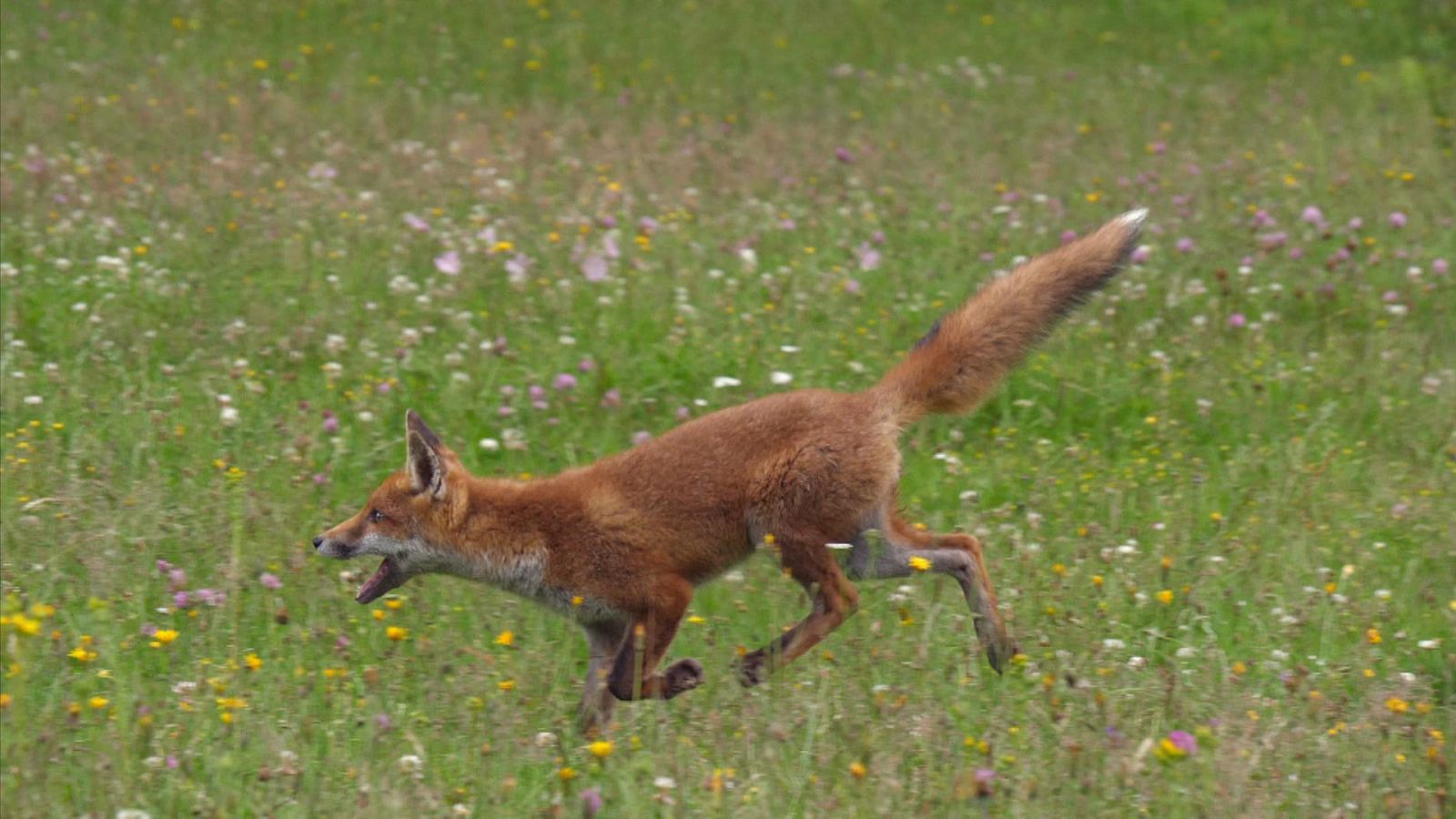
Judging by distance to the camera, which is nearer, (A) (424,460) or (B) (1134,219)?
(A) (424,460)

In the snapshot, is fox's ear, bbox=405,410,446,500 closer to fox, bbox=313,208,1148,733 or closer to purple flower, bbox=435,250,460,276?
fox, bbox=313,208,1148,733

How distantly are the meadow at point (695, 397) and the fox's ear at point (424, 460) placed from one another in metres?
0.51

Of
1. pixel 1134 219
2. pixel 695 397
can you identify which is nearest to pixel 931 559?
pixel 1134 219

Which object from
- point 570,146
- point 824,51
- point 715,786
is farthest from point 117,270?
point 824,51

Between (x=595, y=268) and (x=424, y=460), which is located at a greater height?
(x=424, y=460)

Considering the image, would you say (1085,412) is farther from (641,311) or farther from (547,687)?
(547,687)

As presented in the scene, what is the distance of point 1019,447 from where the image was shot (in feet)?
26.4

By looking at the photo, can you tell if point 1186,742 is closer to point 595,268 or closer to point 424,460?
point 424,460

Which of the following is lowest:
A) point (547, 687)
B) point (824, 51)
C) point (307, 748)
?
point (824, 51)

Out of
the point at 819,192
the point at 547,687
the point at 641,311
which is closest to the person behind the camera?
the point at 547,687

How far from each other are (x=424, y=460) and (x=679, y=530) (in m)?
0.93

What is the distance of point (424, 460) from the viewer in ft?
19.6

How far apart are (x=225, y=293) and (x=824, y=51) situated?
345 inches

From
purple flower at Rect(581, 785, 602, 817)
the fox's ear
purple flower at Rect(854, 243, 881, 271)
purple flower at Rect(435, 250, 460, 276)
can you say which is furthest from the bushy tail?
purple flower at Rect(435, 250, 460, 276)
